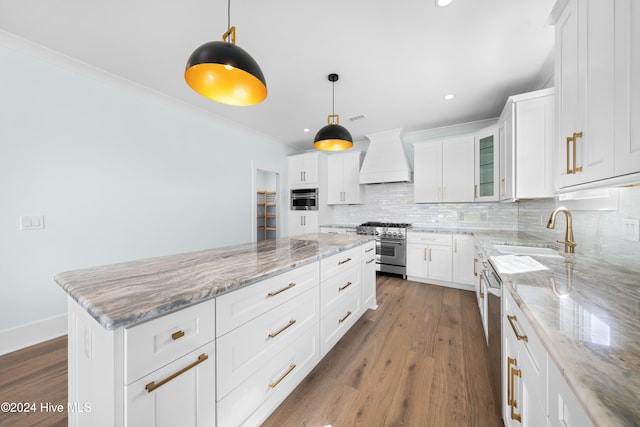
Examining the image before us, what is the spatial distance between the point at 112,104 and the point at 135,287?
2.74 metres

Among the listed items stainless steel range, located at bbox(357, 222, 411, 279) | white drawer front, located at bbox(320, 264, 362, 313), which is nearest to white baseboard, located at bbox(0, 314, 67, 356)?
white drawer front, located at bbox(320, 264, 362, 313)

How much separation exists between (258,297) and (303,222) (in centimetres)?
378

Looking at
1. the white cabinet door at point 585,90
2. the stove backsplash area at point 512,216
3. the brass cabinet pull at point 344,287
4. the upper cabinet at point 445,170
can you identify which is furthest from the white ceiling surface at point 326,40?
the brass cabinet pull at point 344,287

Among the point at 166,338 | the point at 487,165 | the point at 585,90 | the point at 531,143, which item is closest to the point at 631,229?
the point at 585,90

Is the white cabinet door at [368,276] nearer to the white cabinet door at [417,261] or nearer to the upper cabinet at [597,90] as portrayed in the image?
the white cabinet door at [417,261]

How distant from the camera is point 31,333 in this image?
6.96 ft

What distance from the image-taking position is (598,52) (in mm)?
979

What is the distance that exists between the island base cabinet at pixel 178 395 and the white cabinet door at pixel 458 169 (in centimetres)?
392

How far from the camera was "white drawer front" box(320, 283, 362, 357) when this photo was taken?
6.05ft

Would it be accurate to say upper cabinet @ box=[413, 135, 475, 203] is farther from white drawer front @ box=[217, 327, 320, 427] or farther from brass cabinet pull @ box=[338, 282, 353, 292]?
white drawer front @ box=[217, 327, 320, 427]

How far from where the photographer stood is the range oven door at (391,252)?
3.94 m

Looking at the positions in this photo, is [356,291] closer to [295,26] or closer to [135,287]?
[135,287]

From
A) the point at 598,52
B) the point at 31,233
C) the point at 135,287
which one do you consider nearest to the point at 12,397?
the point at 31,233

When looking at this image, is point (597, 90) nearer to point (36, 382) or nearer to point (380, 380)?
point (380, 380)
